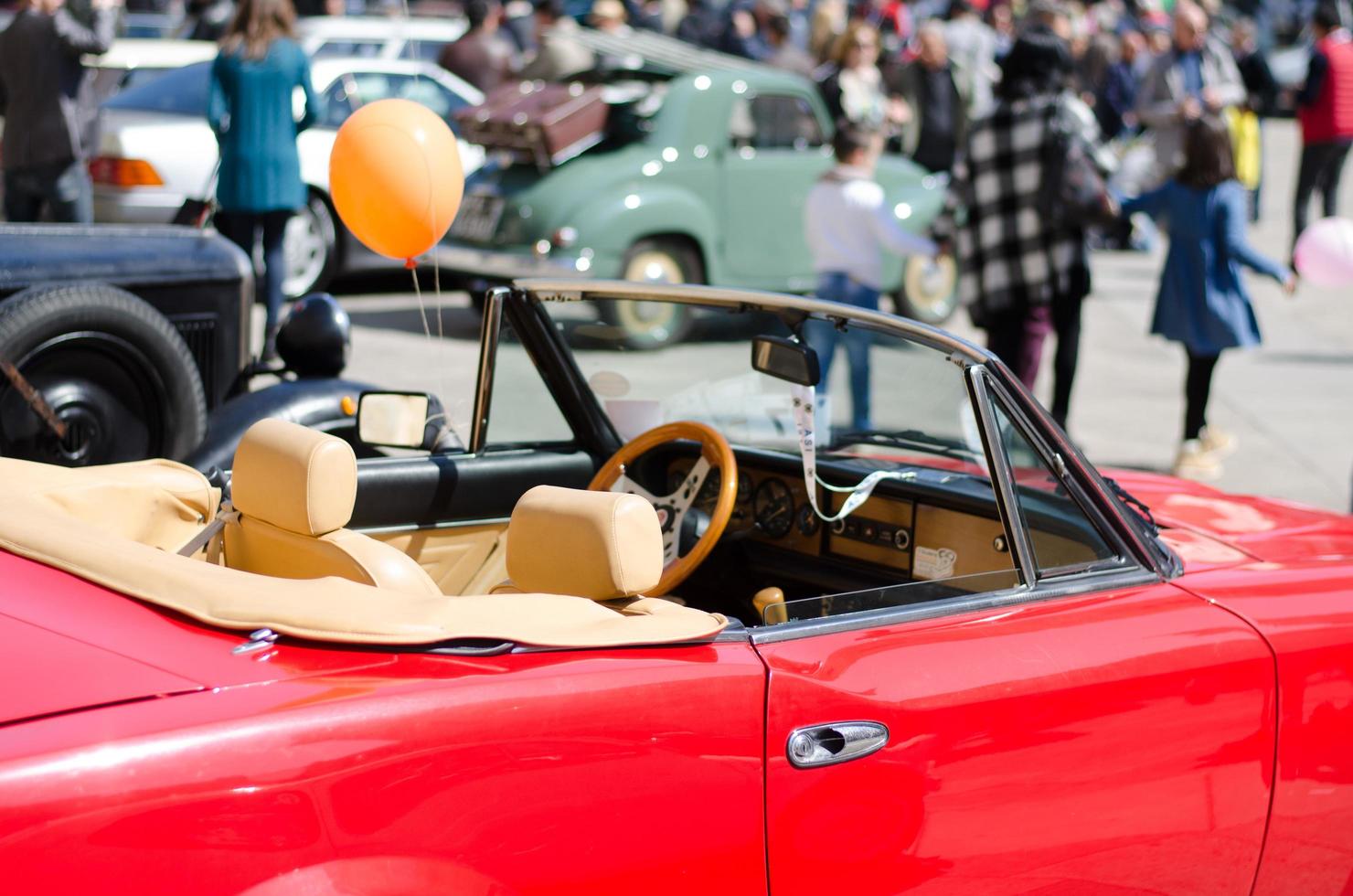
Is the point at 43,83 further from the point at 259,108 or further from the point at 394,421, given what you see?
the point at 394,421

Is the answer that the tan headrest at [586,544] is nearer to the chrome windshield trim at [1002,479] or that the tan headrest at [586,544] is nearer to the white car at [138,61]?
the chrome windshield trim at [1002,479]

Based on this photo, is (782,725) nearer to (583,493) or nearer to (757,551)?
(583,493)

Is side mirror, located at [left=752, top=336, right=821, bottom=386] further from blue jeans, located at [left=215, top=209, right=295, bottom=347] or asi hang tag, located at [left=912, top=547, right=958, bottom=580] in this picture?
blue jeans, located at [left=215, top=209, right=295, bottom=347]

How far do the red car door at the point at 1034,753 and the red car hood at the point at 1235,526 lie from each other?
0.41 m

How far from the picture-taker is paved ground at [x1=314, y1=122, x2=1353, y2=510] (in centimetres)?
791

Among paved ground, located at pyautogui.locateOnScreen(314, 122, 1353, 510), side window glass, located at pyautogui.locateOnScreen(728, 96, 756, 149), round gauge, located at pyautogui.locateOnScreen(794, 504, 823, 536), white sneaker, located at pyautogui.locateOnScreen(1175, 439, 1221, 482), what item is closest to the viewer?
round gauge, located at pyautogui.locateOnScreen(794, 504, 823, 536)

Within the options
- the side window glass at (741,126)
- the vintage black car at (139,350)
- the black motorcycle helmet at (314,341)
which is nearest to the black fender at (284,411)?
the vintage black car at (139,350)

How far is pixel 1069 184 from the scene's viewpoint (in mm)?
6863

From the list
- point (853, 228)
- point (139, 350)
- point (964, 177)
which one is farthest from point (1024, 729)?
point (964, 177)

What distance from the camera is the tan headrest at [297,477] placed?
2.68 meters

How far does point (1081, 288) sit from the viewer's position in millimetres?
7090

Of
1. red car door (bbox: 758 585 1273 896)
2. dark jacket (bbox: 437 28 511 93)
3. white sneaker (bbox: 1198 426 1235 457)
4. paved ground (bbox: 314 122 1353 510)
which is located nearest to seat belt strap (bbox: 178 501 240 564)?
red car door (bbox: 758 585 1273 896)

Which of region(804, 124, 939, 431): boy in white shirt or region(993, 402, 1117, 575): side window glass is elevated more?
region(993, 402, 1117, 575): side window glass

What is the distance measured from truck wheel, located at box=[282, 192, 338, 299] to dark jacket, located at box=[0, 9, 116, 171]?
172 cm
